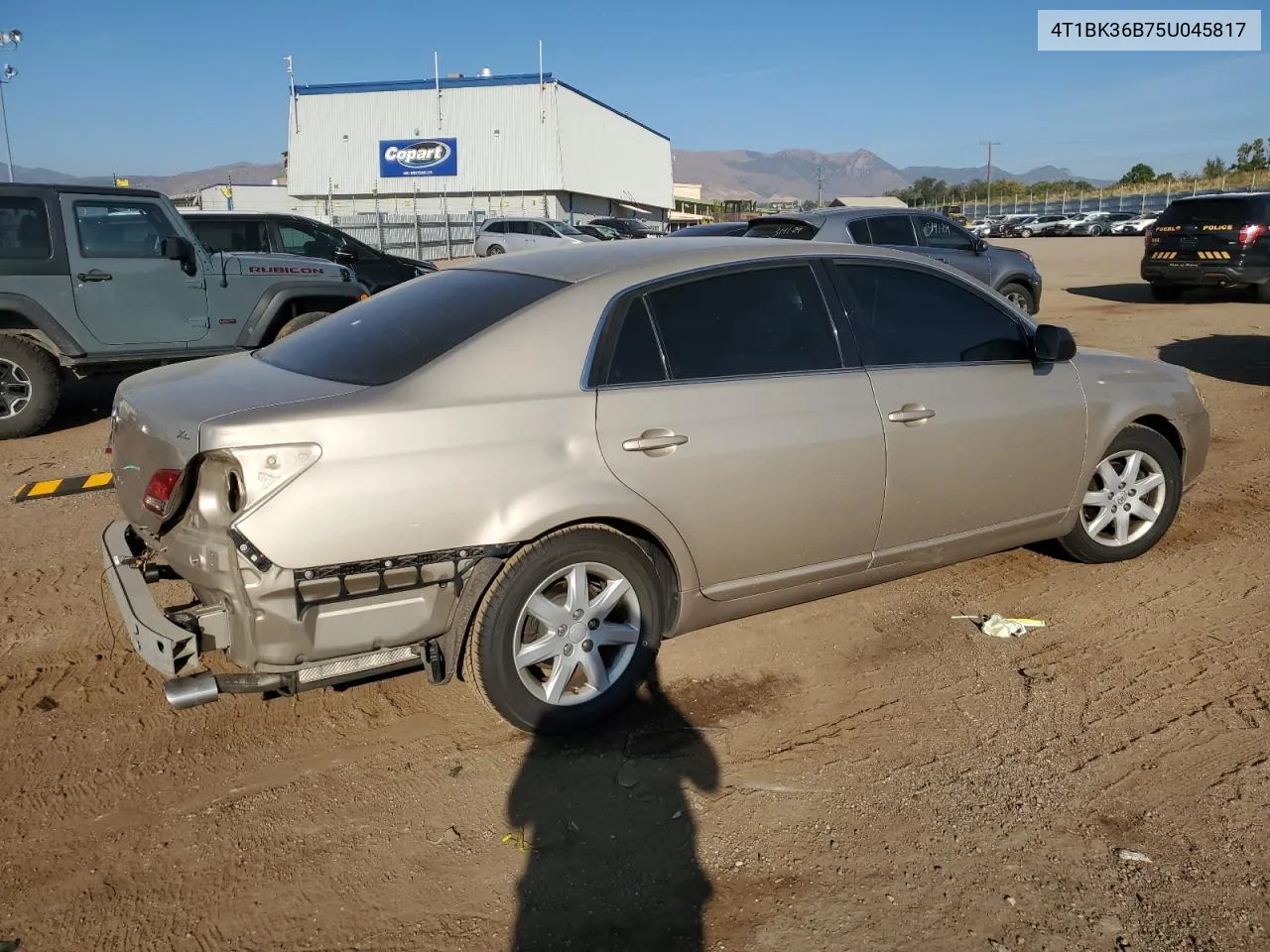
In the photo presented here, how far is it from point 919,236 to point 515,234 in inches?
890

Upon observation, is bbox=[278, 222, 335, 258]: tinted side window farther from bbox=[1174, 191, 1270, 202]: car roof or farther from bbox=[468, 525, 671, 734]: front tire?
bbox=[1174, 191, 1270, 202]: car roof

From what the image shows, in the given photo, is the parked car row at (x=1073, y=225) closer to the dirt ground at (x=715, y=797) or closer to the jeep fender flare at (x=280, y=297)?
the jeep fender flare at (x=280, y=297)

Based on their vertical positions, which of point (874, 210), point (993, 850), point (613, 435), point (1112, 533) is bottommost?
point (993, 850)

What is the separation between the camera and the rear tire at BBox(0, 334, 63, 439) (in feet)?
25.4

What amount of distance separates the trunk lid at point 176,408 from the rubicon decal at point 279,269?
17.8ft

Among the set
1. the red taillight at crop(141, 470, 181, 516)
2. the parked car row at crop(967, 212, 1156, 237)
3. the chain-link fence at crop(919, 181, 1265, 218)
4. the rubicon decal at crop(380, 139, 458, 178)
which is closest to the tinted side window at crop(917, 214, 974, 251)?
the red taillight at crop(141, 470, 181, 516)

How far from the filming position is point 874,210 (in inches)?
488

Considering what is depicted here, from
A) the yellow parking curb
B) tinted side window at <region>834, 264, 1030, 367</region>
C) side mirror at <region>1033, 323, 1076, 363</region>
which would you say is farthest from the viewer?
the yellow parking curb

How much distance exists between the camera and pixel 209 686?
2.96 meters

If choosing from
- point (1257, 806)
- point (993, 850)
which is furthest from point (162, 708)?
point (1257, 806)

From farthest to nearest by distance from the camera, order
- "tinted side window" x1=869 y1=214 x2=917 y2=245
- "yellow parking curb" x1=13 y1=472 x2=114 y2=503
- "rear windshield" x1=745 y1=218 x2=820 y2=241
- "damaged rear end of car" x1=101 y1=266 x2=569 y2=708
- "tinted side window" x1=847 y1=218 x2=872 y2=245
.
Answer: "tinted side window" x1=869 y1=214 x2=917 y2=245, "tinted side window" x1=847 y1=218 x2=872 y2=245, "rear windshield" x1=745 y1=218 x2=820 y2=241, "yellow parking curb" x1=13 y1=472 x2=114 y2=503, "damaged rear end of car" x1=101 y1=266 x2=569 y2=708

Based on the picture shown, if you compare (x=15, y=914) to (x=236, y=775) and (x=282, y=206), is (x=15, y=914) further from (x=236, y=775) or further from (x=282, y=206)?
(x=282, y=206)

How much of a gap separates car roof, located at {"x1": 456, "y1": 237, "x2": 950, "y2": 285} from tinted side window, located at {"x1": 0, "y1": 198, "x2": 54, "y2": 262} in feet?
17.7

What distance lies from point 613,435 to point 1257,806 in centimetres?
226
